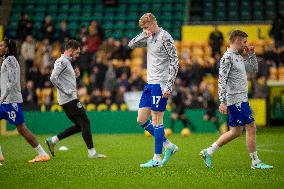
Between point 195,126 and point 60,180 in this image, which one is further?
point 195,126

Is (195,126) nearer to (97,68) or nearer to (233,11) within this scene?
(97,68)

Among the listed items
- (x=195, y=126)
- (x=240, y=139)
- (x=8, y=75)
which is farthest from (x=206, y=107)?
(x=8, y=75)

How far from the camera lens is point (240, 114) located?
33.9ft

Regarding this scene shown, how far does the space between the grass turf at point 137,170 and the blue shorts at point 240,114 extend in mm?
684

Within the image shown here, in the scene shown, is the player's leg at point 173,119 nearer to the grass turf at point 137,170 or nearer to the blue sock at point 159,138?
the grass turf at point 137,170

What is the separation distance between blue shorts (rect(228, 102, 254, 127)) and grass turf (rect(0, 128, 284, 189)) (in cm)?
68

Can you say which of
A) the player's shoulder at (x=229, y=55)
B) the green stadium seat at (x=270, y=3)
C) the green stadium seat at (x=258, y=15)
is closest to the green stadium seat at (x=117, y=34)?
the green stadium seat at (x=258, y=15)

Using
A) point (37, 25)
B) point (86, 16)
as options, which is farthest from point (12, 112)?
point (86, 16)

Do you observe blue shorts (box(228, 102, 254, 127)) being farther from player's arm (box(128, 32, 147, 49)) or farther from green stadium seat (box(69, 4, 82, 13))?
green stadium seat (box(69, 4, 82, 13))

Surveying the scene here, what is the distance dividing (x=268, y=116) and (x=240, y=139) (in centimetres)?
414

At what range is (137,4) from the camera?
29141mm

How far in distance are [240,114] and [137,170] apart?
1.69m

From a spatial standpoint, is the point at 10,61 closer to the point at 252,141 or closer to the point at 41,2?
the point at 252,141

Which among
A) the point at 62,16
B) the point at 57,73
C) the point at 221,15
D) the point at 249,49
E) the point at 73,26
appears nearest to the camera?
the point at 249,49
